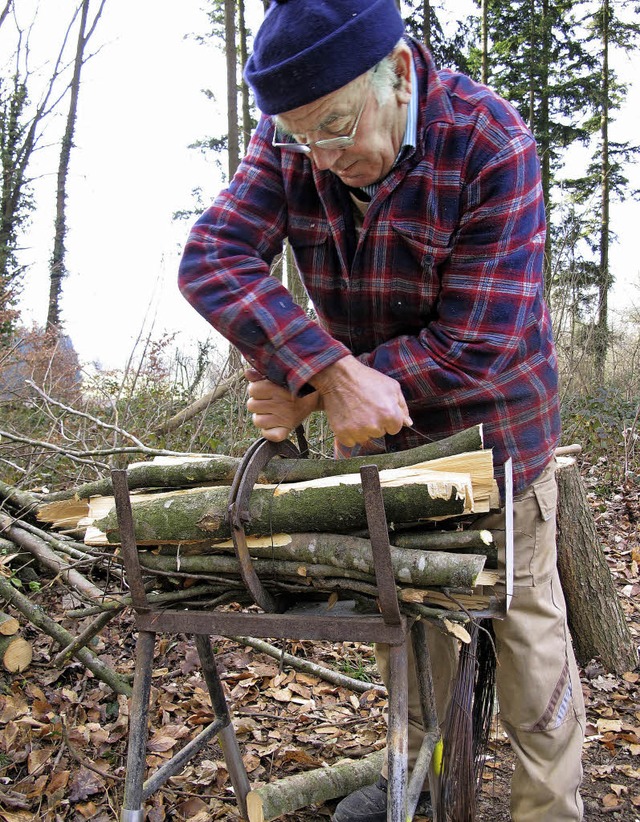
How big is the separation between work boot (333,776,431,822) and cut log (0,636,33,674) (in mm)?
1423

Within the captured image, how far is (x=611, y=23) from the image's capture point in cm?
1584

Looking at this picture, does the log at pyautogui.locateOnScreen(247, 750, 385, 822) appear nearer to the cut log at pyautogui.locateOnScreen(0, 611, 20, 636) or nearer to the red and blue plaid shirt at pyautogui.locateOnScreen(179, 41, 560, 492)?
the red and blue plaid shirt at pyautogui.locateOnScreen(179, 41, 560, 492)

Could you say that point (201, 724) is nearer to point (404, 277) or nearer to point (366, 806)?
point (366, 806)

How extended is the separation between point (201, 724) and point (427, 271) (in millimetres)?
2144

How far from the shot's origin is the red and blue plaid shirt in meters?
1.66

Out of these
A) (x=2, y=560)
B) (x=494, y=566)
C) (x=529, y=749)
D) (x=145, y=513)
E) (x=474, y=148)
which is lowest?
(x=529, y=749)

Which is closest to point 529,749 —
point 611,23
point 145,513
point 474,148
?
point 145,513

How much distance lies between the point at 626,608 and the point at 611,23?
1633 cm

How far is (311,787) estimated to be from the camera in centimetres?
233

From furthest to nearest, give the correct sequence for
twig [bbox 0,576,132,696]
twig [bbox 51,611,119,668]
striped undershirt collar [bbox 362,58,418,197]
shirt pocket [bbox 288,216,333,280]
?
twig [bbox 0,576,132,696], twig [bbox 51,611,119,668], shirt pocket [bbox 288,216,333,280], striped undershirt collar [bbox 362,58,418,197]

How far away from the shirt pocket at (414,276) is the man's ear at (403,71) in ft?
0.99

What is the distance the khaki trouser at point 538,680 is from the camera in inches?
76.4

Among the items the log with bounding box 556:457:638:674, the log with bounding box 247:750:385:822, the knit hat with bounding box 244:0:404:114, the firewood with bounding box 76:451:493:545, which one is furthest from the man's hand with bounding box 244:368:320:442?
the log with bounding box 556:457:638:674

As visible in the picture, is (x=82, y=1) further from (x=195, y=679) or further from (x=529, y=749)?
(x=529, y=749)
